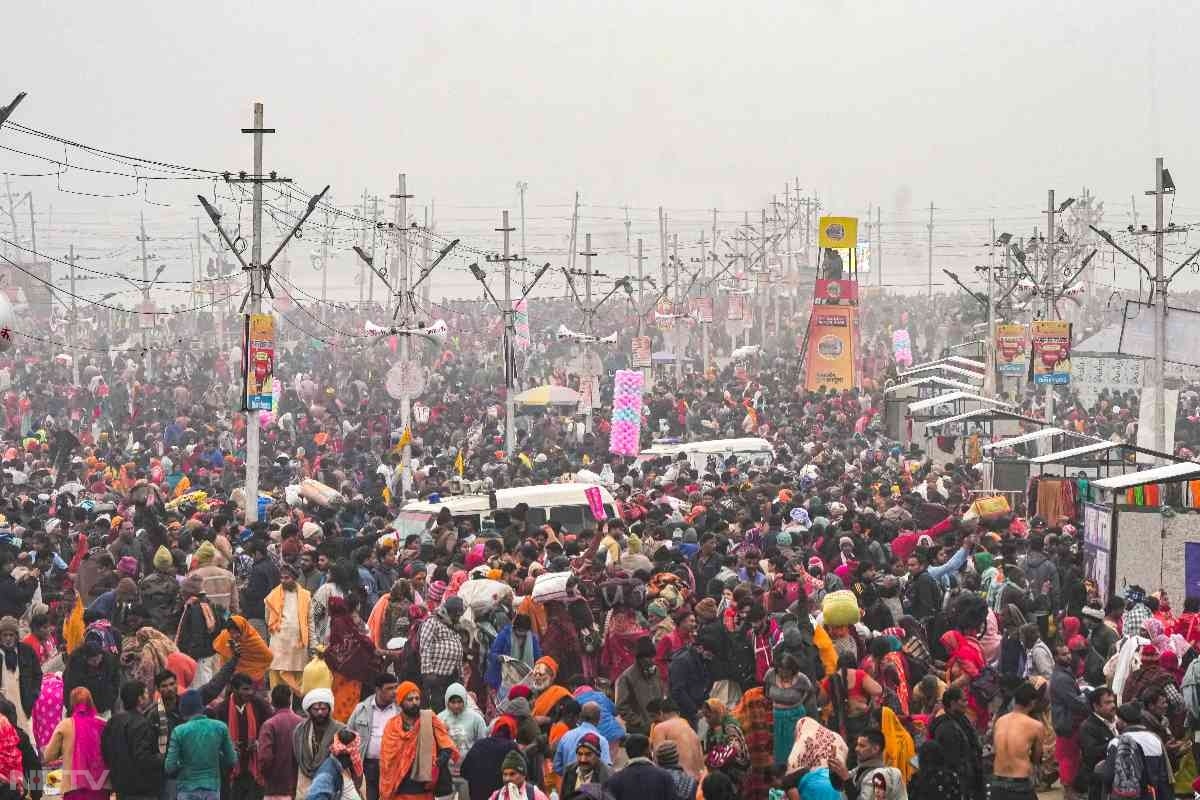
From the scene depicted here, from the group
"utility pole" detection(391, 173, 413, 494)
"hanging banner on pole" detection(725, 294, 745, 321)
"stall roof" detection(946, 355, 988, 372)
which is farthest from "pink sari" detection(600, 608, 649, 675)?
"hanging banner on pole" detection(725, 294, 745, 321)

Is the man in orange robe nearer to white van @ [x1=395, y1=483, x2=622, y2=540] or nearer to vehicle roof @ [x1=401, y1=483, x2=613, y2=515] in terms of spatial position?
white van @ [x1=395, y1=483, x2=622, y2=540]

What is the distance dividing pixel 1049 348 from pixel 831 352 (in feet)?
45.4

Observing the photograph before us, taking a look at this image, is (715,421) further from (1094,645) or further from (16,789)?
(16,789)

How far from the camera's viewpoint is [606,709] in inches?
465

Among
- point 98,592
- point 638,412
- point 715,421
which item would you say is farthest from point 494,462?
point 98,592

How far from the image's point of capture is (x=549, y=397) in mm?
43844

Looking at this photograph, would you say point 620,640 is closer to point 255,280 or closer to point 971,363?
point 255,280

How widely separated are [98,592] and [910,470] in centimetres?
1688

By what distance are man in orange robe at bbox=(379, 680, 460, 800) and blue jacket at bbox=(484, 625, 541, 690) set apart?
2.64 m

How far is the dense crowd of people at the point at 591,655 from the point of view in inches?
437

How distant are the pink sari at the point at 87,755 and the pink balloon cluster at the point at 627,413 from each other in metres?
21.6

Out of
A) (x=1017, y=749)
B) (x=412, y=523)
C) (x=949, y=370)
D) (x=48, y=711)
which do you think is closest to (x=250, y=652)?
(x=48, y=711)

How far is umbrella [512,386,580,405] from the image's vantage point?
43.8m

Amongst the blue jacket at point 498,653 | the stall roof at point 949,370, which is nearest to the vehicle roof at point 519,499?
the blue jacket at point 498,653
